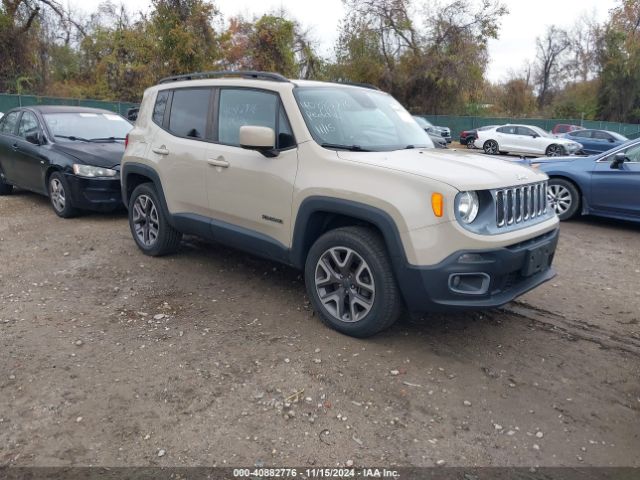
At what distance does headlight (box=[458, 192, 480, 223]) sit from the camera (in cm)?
349

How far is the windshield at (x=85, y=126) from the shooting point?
8086 millimetres

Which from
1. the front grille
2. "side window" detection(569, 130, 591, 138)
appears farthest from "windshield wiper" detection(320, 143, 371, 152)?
"side window" detection(569, 130, 591, 138)

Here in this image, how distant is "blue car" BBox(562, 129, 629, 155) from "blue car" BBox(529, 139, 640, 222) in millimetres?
15475

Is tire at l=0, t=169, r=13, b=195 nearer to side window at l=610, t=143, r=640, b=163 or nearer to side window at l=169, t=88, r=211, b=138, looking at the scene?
side window at l=169, t=88, r=211, b=138

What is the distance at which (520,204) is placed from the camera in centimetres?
389

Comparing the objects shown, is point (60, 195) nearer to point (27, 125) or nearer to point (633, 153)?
point (27, 125)

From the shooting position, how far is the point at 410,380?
348cm

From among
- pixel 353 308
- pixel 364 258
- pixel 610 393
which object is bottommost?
pixel 610 393

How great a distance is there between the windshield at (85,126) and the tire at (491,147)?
66.5 feet

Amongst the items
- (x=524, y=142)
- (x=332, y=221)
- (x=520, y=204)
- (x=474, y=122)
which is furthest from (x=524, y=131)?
(x=332, y=221)

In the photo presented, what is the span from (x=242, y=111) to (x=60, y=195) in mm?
4187

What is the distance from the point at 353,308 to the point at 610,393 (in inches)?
67.3

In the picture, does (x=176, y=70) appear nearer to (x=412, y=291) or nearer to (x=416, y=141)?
(x=416, y=141)

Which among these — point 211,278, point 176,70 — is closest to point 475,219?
point 211,278
